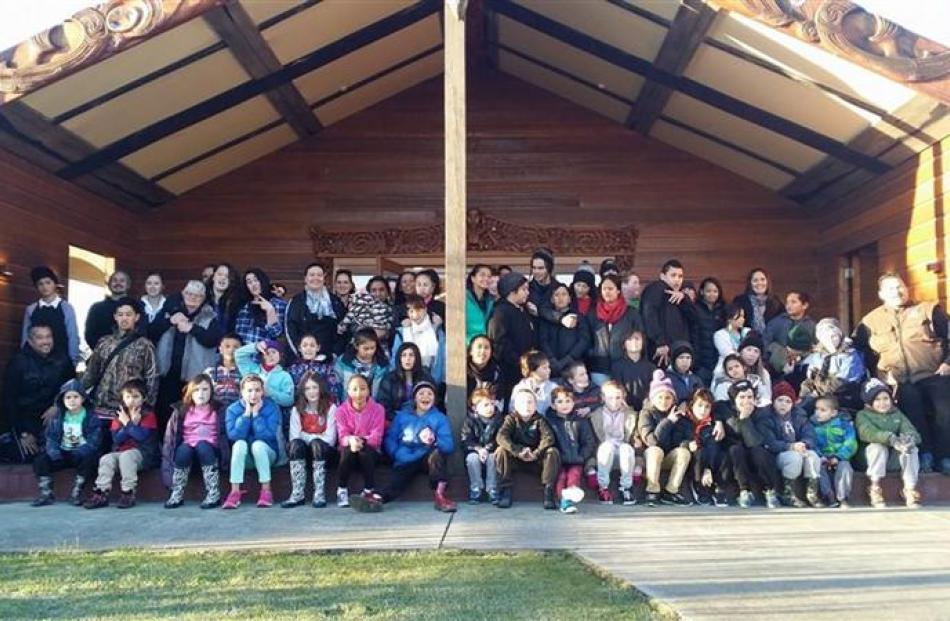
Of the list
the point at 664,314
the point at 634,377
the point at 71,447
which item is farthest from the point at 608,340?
the point at 71,447

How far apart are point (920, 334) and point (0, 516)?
6.04 meters

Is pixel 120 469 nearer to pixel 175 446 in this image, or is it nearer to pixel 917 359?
pixel 175 446

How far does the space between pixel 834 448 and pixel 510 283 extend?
2384 millimetres

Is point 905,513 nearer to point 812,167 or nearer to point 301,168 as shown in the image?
point 812,167

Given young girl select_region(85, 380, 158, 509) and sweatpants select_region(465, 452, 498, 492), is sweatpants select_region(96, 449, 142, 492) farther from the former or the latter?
sweatpants select_region(465, 452, 498, 492)

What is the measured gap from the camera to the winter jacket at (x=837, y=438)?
6.18m

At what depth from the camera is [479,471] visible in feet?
19.7

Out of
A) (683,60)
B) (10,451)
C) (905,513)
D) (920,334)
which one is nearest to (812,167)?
(683,60)

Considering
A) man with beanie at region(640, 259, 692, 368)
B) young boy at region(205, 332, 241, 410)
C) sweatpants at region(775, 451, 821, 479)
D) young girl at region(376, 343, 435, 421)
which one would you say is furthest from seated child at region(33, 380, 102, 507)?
sweatpants at region(775, 451, 821, 479)

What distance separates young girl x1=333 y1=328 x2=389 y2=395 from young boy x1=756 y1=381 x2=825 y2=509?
2503 mm

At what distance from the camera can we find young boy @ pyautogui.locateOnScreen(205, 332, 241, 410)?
635cm

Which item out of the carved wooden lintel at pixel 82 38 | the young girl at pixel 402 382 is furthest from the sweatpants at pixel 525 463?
the carved wooden lintel at pixel 82 38

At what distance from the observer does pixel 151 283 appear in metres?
7.04

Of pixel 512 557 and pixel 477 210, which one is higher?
pixel 477 210
